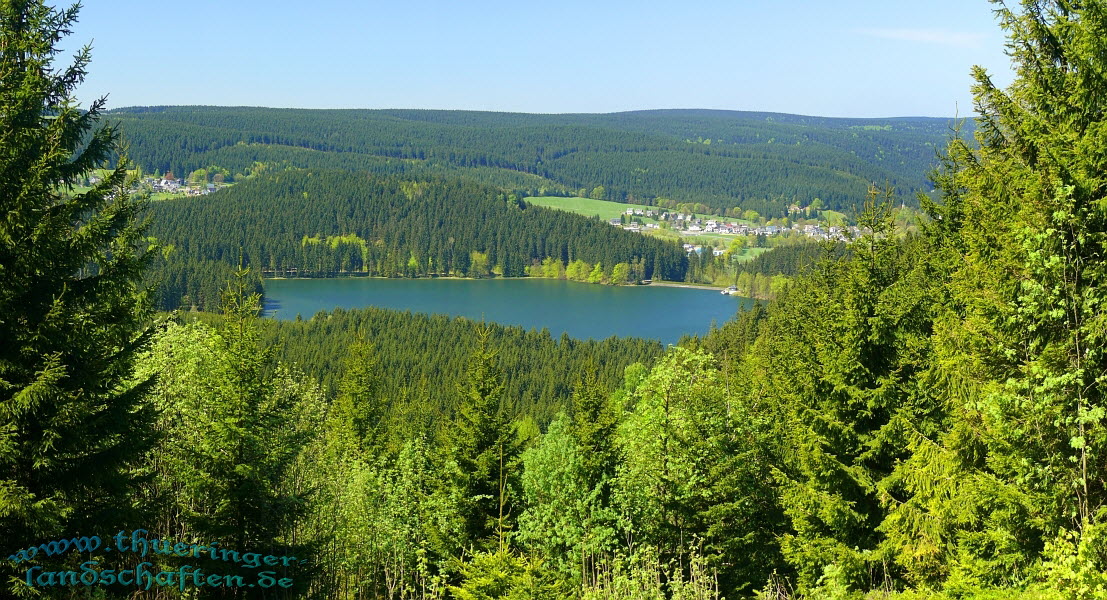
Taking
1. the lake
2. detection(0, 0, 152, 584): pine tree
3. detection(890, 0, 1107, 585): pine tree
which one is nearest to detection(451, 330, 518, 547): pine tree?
detection(0, 0, 152, 584): pine tree

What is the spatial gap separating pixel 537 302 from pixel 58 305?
134768 mm

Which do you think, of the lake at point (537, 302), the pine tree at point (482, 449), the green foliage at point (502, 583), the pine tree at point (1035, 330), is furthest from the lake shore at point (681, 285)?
the green foliage at point (502, 583)

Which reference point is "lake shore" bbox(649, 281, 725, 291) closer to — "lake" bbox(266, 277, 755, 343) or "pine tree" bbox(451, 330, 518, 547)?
"lake" bbox(266, 277, 755, 343)

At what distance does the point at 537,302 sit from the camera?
144m

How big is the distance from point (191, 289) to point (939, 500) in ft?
459

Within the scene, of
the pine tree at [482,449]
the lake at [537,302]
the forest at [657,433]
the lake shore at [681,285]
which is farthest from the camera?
the lake shore at [681,285]

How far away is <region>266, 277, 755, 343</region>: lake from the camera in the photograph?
118 meters

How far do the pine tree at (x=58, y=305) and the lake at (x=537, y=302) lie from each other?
95100 mm

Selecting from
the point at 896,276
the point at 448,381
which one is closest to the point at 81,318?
the point at 896,276

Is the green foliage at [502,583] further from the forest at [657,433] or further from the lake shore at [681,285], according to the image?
the lake shore at [681,285]

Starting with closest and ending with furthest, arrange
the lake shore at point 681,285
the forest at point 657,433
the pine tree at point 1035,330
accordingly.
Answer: the pine tree at point 1035,330 → the forest at point 657,433 → the lake shore at point 681,285

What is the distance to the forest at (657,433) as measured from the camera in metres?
8.42

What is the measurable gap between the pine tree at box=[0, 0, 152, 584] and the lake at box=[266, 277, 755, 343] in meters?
95.1

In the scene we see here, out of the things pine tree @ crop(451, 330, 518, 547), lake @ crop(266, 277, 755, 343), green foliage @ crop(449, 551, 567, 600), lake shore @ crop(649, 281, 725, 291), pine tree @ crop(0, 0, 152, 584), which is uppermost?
pine tree @ crop(0, 0, 152, 584)
